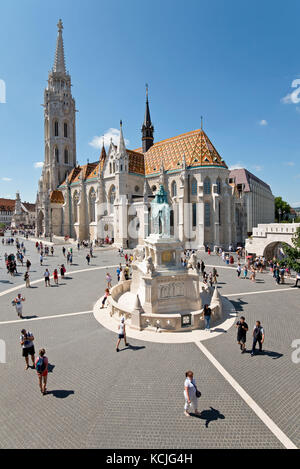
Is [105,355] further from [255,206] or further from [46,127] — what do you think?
[255,206]

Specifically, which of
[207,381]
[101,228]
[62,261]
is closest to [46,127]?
[101,228]

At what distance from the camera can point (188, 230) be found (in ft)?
120

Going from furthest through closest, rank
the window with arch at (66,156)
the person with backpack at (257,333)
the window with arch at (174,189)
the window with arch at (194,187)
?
the window with arch at (66,156)
the window with arch at (174,189)
the window with arch at (194,187)
the person with backpack at (257,333)

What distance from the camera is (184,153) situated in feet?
126

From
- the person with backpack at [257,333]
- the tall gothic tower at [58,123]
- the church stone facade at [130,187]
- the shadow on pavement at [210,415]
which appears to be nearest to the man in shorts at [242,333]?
the person with backpack at [257,333]

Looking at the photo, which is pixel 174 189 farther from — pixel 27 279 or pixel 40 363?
pixel 40 363

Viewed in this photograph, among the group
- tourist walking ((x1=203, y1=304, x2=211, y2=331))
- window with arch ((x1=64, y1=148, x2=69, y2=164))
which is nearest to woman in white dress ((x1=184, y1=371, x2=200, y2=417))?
tourist walking ((x1=203, y1=304, x2=211, y2=331))

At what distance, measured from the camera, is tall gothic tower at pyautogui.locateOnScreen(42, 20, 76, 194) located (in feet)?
173

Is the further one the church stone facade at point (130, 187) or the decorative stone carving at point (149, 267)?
the church stone facade at point (130, 187)

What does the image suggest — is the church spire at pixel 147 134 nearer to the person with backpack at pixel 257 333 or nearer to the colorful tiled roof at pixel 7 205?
the person with backpack at pixel 257 333

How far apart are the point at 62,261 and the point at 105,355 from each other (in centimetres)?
2035

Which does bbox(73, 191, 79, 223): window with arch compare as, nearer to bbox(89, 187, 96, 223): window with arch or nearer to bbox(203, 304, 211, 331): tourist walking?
bbox(89, 187, 96, 223): window with arch

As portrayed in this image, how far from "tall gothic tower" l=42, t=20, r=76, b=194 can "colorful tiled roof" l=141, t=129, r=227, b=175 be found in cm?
2074

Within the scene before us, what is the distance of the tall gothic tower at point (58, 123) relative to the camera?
52.6 metres
